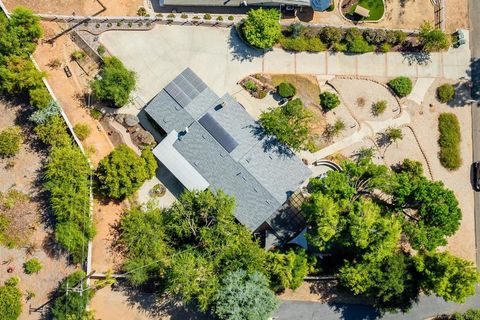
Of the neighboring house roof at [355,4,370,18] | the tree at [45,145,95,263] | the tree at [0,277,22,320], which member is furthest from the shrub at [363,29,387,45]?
the tree at [0,277,22,320]

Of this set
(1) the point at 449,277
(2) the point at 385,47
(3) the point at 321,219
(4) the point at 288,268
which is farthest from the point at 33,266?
(2) the point at 385,47

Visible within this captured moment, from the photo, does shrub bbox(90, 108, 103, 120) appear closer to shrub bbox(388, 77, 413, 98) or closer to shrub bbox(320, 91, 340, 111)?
shrub bbox(320, 91, 340, 111)

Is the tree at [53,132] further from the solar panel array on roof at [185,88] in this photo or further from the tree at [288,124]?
the tree at [288,124]

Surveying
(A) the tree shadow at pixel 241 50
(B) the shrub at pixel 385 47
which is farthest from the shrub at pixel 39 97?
(B) the shrub at pixel 385 47

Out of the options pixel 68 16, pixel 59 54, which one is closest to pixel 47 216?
pixel 59 54

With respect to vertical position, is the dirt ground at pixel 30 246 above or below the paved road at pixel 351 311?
below

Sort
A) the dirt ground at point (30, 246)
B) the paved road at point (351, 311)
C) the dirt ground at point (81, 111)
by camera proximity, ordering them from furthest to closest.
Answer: the paved road at point (351, 311) → the dirt ground at point (81, 111) → the dirt ground at point (30, 246)

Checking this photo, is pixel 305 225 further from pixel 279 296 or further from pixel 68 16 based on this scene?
pixel 68 16
